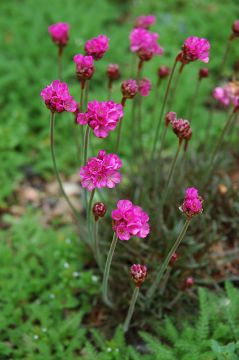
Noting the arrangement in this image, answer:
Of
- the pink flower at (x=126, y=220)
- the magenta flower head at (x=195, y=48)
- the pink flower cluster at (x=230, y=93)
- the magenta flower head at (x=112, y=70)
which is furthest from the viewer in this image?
the pink flower cluster at (x=230, y=93)

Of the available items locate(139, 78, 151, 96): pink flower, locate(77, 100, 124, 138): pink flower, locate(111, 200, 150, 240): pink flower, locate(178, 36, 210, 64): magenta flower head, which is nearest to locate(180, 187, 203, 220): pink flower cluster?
locate(111, 200, 150, 240): pink flower

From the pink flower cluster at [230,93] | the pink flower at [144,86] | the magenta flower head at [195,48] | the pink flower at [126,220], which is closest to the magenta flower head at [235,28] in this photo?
the pink flower cluster at [230,93]

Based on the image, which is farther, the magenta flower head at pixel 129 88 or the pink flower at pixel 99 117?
the magenta flower head at pixel 129 88

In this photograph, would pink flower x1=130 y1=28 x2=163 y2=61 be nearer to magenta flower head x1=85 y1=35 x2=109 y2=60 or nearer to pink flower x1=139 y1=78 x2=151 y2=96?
pink flower x1=139 y1=78 x2=151 y2=96

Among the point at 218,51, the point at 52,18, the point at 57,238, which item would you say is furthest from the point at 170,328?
the point at 52,18

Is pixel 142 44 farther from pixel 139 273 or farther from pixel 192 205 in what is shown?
pixel 139 273

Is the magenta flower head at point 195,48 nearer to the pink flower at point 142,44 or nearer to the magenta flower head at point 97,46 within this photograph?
the pink flower at point 142,44
